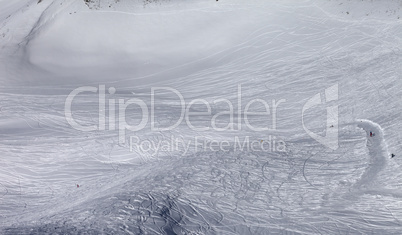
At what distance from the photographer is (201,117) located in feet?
30.2

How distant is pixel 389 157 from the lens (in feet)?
26.2

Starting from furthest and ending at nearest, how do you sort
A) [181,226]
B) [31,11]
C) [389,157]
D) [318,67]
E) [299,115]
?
1. [31,11]
2. [318,67]
3. [299,115]
4. [389,157]
5. [181,226]

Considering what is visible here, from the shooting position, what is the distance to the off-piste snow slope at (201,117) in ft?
22.5

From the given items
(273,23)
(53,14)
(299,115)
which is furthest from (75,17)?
(299,115)

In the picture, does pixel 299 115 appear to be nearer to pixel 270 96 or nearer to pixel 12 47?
pixel 270 96

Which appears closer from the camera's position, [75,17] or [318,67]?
[318,67]

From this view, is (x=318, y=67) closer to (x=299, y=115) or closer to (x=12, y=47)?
(x=299, y=115)

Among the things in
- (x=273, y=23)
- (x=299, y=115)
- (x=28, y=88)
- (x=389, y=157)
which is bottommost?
(x=389, y=157)

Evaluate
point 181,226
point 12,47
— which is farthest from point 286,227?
point 12,47

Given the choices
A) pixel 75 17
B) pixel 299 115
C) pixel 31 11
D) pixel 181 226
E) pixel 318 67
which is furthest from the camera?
pixel 31 11

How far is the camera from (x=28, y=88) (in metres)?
10.1

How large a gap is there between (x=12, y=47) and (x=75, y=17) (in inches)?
74.0

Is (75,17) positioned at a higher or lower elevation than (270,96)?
higher

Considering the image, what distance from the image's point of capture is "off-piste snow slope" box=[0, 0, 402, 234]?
686 cm
